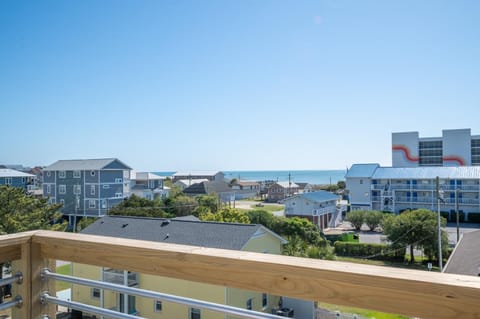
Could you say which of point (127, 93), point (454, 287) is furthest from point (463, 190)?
point (454, 287)

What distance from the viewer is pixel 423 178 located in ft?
103

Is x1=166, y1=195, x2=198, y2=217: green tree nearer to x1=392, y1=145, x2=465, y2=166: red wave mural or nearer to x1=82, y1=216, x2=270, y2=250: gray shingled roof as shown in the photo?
x1=82, y1=216, x2=270, y2=250: gray shingled roof

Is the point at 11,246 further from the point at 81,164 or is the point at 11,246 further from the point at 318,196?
the point at 81,164

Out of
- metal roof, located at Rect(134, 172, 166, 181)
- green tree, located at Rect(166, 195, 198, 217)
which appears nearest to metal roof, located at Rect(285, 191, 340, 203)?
green tree, located at Rect(166, 195, 198, 217)

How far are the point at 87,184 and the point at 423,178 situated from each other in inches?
1180

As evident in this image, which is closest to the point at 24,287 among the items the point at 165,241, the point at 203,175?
Answer: the point at 165,241

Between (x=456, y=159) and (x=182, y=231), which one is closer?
(x=182, y=231)

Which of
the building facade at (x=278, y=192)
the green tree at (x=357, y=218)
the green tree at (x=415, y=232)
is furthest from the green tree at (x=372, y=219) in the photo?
the building facade at (x=278, y=192)

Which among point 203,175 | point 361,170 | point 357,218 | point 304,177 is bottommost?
point 357,218

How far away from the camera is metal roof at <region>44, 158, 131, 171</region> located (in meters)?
26.9

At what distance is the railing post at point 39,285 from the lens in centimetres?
136

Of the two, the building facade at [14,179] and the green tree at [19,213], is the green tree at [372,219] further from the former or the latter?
the building facade at [14,179]

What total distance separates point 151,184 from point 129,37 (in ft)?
86.4

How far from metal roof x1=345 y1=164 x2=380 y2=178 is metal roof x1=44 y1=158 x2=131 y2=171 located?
72.9 ft
